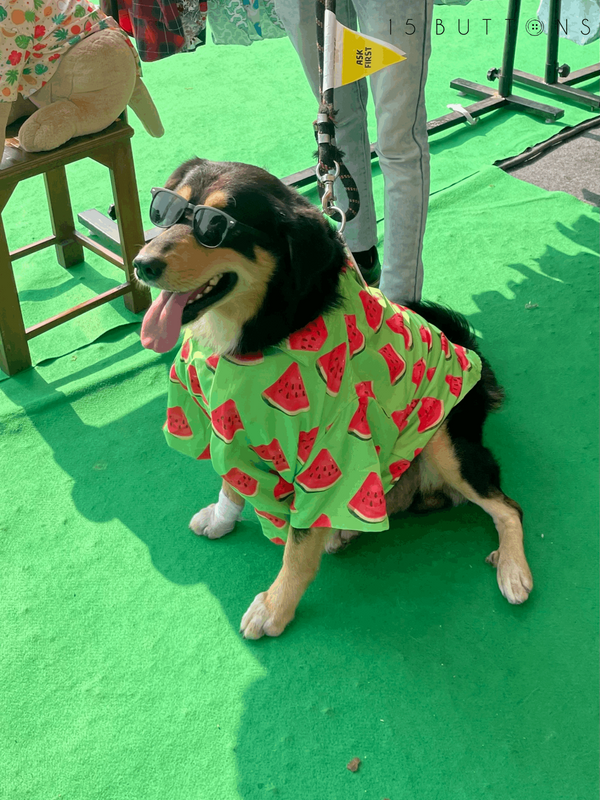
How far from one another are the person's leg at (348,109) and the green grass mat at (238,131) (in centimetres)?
94

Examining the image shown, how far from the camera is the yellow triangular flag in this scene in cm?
202

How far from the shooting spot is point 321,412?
5.91ft

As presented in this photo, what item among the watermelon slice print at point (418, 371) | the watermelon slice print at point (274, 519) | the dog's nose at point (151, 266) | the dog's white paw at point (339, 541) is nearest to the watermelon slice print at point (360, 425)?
the watermelon slice print at point (418, 371)

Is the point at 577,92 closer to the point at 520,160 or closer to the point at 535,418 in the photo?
the point at 520,160

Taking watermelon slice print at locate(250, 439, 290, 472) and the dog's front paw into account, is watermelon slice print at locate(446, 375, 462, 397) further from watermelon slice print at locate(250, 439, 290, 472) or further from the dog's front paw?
the dog's front paw

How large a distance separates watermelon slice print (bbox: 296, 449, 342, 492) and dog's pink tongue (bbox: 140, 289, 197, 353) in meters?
0.44

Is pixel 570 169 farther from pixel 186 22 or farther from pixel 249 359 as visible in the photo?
pixel 249 359

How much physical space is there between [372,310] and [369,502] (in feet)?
1.56

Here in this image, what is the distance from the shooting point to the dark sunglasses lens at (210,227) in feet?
5.17

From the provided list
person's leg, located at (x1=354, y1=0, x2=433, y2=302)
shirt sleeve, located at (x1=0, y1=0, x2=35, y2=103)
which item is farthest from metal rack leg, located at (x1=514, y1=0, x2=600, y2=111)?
shirt sleeve, located at (x1=0, y1=0, x2=35, y2=103)

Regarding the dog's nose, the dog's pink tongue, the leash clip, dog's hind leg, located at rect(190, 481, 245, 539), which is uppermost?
the dog's nose

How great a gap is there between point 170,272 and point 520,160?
9.57 feet

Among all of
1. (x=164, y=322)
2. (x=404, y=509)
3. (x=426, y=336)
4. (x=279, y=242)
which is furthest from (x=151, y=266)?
(x=404, y=509)

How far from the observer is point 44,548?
2.27 m
